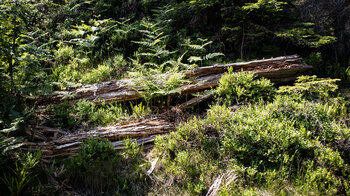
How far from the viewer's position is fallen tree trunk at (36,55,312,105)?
546 cm

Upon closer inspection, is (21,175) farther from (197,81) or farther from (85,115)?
(197,81)

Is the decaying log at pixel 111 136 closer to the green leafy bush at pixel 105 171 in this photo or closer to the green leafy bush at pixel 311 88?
the green leafy bush at pixel 105 171

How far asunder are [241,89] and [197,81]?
1326 millimetres

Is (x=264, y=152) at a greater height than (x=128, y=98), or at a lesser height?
lesser

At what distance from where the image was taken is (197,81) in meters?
5.67

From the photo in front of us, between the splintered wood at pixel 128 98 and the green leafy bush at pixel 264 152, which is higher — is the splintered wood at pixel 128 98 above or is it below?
above

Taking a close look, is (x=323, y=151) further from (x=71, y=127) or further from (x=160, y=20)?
(x=160, y=20)

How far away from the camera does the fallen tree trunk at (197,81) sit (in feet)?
17.9

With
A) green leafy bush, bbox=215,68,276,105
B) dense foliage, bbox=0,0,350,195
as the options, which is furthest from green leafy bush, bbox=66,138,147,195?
green leafy bush, bbox=215,68,276,105

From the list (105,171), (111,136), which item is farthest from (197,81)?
(105,171)

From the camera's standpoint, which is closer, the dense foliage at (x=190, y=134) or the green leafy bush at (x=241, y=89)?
the dense foliage at (x=190, y=134)

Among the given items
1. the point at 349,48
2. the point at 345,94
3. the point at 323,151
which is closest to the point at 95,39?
the point at 323,151

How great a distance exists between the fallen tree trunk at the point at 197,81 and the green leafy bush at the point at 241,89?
442 mm

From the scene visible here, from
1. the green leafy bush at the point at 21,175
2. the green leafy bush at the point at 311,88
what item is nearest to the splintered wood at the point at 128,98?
the green leafy bush at the point at 21,175
